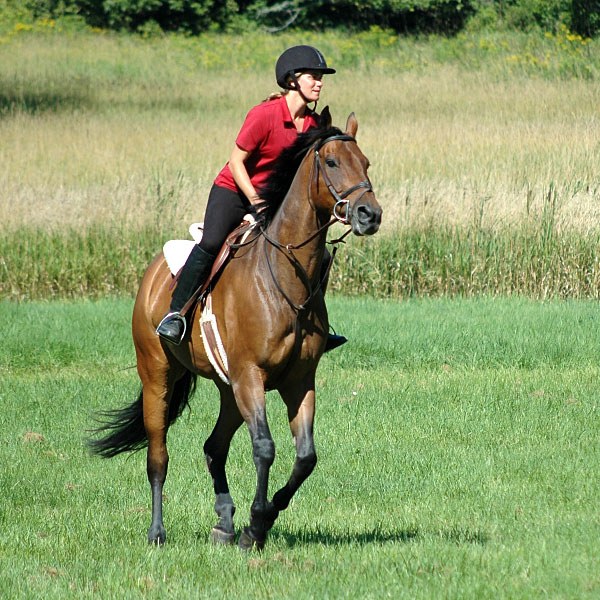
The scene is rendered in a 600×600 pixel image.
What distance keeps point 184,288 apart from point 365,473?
250 centimetres

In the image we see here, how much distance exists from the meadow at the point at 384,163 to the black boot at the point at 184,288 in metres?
10.0

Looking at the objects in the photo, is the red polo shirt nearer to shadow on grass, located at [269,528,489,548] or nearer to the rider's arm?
the rider's arm

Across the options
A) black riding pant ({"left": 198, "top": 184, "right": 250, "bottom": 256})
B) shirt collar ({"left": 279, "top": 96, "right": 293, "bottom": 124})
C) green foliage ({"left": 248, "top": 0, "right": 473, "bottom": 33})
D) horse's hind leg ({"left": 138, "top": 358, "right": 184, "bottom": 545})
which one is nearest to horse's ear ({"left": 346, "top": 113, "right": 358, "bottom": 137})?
shirt collar ({"left": 279, "top": 96, "right": 293, "bottom": 124})

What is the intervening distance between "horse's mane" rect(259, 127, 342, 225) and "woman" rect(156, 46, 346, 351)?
83 millimetres

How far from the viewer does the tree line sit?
4088cm

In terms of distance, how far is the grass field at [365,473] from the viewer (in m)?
5.59

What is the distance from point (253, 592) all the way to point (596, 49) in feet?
91.2

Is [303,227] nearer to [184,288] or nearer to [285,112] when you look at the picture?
[285,112]

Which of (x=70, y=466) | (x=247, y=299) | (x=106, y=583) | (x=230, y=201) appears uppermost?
(x=230, y=201)

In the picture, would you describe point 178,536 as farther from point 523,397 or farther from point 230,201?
point 523,397

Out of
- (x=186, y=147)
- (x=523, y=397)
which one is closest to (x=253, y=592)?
(x=523, y=397)

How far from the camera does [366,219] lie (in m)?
5.29

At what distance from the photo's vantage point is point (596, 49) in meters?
30.2

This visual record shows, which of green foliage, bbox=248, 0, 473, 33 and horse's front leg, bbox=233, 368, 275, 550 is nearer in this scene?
horse's front leg, bbox=233, 368, 275, 550
